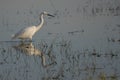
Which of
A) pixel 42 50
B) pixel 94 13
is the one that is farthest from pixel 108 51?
pixel 94 13

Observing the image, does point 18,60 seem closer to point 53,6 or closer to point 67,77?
point 67,77

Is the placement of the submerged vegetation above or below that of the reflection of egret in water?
below

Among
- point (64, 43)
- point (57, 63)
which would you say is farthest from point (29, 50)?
point (57, 63)

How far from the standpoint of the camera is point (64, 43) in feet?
44.8

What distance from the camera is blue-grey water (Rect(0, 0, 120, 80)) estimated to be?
10.1 metres

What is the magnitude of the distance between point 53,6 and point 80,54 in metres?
10.8

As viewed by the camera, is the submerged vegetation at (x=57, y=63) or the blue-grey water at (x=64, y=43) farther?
the blue-grey water at (x=64, y=43)

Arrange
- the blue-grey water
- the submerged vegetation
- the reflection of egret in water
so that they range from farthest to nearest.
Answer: the reflection of egret in water, the blue-grey water, the submerged vegetation

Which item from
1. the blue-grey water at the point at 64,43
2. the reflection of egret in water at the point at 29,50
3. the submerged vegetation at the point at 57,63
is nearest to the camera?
the submerged vegetation at the point at 57,63

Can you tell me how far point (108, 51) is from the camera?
12.3 m

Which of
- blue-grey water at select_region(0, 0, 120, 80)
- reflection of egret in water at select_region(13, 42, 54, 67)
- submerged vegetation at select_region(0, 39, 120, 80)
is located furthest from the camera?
reflection of egret in water at select_region(13, 42, 54, 67)

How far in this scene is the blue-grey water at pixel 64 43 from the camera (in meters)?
10.1

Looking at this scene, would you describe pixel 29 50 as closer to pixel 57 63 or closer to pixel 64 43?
pixel 64 43

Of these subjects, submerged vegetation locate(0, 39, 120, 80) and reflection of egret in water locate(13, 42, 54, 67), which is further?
reflection of egret in water locate(13, 42, 54, 67)
